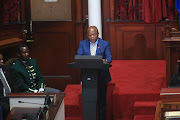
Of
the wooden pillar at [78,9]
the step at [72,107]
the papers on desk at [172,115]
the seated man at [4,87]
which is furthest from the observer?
the wooden pillar at [78,9]

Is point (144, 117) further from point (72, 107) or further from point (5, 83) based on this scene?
point (5, 83)

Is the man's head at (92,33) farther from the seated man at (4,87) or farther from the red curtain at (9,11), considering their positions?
the red curtain at (9,11)

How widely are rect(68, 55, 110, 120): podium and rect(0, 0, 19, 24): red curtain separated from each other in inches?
116

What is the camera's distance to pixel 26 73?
5.02 m

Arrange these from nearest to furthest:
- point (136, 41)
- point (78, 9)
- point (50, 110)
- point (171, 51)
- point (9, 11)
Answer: point (50, 110) → point (171, 51) → point (9, 11) → point (78, 9) → point (136, 41)

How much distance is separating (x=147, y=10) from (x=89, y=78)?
11.9 feet

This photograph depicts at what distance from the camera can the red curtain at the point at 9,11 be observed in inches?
265

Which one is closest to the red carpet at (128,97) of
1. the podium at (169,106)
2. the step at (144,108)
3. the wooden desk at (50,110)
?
the step at (144,108)

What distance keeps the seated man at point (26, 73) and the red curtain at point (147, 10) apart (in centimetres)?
311

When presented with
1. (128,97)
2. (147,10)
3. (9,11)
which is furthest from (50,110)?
(147,10)

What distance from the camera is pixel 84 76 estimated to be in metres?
4.25

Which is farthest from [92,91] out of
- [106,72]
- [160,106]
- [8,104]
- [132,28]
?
[132,28]

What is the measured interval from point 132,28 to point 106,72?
3188mm

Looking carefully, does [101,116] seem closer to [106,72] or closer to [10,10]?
[106,72]
